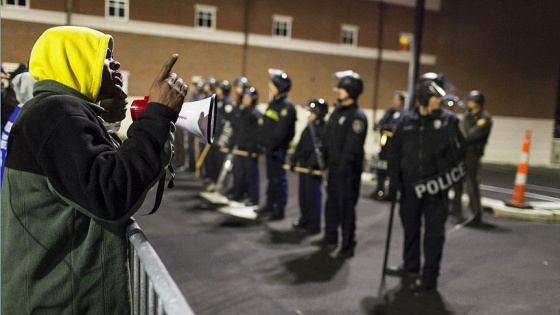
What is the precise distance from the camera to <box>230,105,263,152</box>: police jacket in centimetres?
888

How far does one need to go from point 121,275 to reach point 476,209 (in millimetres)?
7221

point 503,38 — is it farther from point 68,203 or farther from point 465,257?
point 465,257

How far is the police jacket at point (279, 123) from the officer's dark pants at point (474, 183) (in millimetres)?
2821

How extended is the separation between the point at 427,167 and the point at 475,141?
11.1ft

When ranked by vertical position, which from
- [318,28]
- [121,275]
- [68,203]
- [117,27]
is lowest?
[121,275]

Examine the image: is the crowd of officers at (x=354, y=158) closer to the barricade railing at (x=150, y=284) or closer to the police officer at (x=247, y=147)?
the police officer at (x=247, y=147)

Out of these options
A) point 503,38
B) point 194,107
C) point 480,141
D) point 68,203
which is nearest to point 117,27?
point 194,107

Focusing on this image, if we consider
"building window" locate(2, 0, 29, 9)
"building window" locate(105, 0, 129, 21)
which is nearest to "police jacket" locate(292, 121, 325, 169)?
"building window" locate(105, 0, 129, 21)

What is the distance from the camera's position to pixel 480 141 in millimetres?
8078

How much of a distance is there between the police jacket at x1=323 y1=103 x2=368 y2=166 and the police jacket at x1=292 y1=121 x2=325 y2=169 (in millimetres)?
822

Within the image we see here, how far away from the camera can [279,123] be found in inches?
307

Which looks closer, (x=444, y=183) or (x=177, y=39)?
(x=444, y=183)

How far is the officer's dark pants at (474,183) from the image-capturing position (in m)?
8.09

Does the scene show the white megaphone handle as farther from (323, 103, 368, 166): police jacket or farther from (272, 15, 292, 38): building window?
(272, 15, 292, 38): building window
